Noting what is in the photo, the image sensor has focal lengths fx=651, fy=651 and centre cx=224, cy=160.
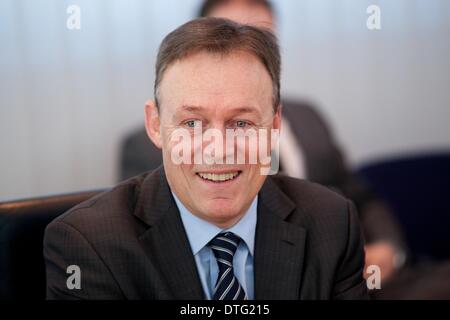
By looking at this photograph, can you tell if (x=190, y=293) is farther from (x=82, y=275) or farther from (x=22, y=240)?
(x=22, y=240)

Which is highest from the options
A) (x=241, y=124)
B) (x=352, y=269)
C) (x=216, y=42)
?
(x=216, y=42)

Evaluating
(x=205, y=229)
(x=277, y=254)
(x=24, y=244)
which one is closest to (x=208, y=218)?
(x=205, y=229)

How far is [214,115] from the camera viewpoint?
3.77 feet

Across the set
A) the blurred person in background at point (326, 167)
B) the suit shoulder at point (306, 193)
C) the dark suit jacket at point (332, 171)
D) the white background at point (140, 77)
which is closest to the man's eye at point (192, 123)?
the suit shoulder at point (306, 193)

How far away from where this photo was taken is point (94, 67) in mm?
1640

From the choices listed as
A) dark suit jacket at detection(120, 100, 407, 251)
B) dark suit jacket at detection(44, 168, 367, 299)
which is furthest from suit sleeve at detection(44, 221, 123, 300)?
dark suit jacket at detection(120, 100, 407, 251)

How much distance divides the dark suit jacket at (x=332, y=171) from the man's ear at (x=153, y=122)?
2.63 ft

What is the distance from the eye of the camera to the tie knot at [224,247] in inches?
47.4

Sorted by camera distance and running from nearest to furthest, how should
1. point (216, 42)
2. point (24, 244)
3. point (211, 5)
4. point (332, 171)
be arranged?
1. point (216, 42)
2. point (24, 244)
3. point (211, 5)
4. point (332, 171)

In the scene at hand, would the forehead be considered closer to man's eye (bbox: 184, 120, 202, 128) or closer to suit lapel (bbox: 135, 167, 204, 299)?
man's eye (bbox: 184, 120, 202, 128)

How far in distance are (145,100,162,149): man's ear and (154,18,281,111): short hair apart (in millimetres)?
62

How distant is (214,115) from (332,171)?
92cm

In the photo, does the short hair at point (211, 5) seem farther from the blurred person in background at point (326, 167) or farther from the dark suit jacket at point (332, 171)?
the dark suit jacket at point (332, 171)

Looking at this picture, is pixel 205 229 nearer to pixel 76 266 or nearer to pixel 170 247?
pixel 170 247
